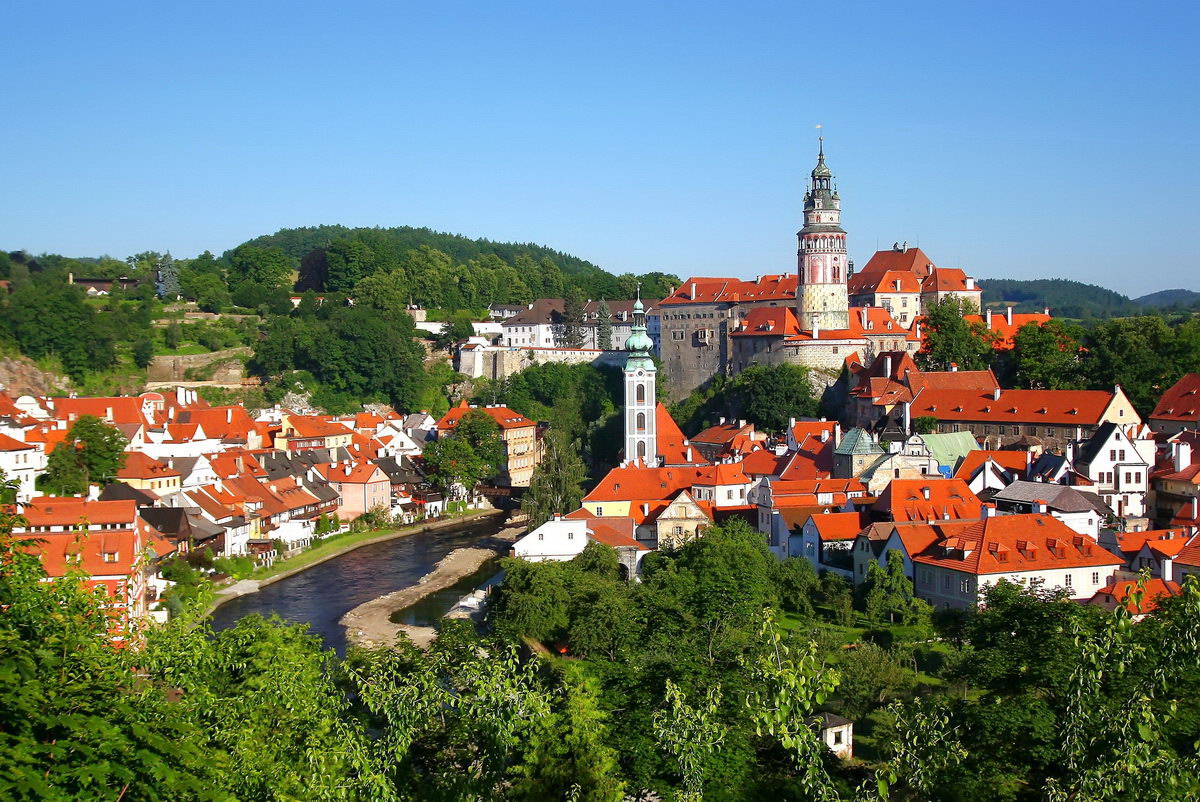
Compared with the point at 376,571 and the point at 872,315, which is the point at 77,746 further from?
the point at 872,315

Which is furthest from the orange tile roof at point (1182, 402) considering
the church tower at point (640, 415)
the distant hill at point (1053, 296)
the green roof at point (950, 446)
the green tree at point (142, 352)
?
the distant hill at point (1053, 296)

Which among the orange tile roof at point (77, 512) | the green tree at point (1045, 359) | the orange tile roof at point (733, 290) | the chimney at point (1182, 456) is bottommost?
the orange tile roof at point (77, 512)

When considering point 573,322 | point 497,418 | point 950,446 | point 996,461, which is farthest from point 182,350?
point 996,461

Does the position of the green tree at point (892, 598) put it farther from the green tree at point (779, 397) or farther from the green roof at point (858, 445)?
the green tree at point (779, 397)

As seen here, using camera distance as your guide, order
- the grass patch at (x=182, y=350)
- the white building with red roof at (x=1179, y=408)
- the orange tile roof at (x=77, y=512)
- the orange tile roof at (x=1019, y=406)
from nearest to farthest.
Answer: the orange tile roof at (x=77, y=512), the orange tile roof at (x=1019, y=406), the white building with red roof at (x=1179, y=408), the grass patch at (x=182, y=350)

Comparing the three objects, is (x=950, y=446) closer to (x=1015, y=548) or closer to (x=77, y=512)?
(x=1015, y=548)

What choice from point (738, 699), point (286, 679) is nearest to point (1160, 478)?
point (738, 699)

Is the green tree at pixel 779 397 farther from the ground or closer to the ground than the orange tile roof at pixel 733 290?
closer to the ground

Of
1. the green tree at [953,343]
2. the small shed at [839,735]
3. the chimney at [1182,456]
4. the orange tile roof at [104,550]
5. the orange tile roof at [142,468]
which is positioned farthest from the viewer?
the green tree at [953,343]
